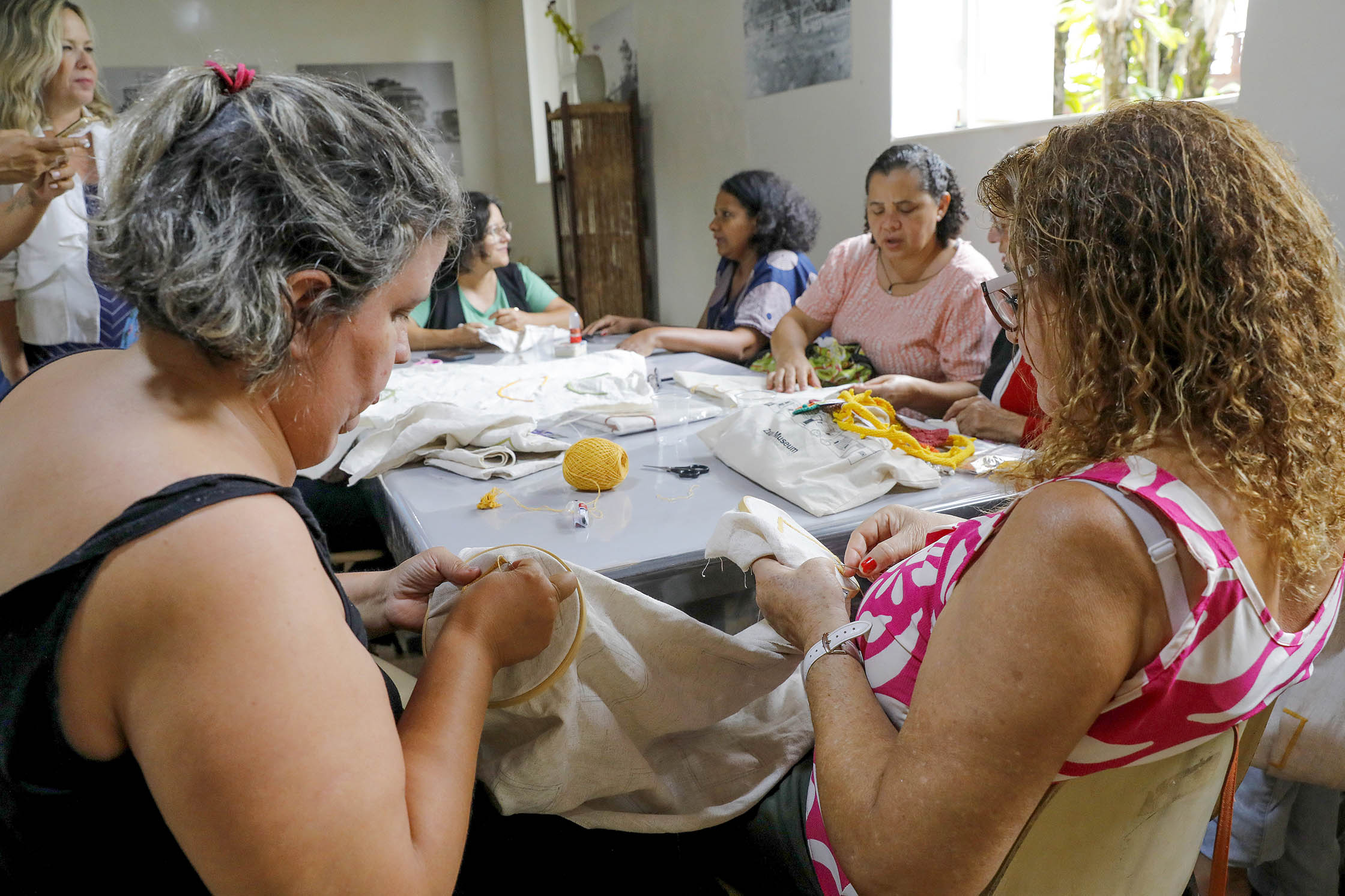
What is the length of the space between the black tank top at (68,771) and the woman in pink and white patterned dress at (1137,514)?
587mm

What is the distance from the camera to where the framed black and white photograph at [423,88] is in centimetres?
768

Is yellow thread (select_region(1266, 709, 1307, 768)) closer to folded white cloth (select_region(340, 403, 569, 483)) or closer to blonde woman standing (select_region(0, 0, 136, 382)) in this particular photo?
folded white cloth (select_region(340, 403, 569, 483))

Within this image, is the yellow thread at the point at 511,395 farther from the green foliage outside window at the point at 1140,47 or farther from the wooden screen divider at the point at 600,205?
the wooden screen divider at the point at 600,205

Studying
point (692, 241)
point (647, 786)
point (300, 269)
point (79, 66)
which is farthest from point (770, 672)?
point (692, 241)

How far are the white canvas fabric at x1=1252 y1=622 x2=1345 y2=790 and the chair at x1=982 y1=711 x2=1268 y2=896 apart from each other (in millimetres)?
721

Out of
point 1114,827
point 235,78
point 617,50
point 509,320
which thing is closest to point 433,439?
point 235,78

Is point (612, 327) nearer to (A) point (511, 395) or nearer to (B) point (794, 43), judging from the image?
(B) point (794, 43)

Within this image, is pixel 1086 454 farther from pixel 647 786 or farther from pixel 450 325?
pixel 450 325

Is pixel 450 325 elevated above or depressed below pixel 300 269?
below

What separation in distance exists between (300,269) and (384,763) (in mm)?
448

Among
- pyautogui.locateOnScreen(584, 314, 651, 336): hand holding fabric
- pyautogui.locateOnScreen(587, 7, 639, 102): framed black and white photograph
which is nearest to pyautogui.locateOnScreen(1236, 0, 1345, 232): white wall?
pyautogui.locateOnScreen(584, 314, 651, 336): hand holding fabric

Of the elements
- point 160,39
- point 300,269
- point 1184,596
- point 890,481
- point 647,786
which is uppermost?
point 160,39

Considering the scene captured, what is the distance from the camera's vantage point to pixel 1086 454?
852mm

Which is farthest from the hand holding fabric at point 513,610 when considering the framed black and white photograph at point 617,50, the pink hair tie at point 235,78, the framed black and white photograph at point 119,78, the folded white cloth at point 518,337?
the framed black and white photograph at point 119,78
